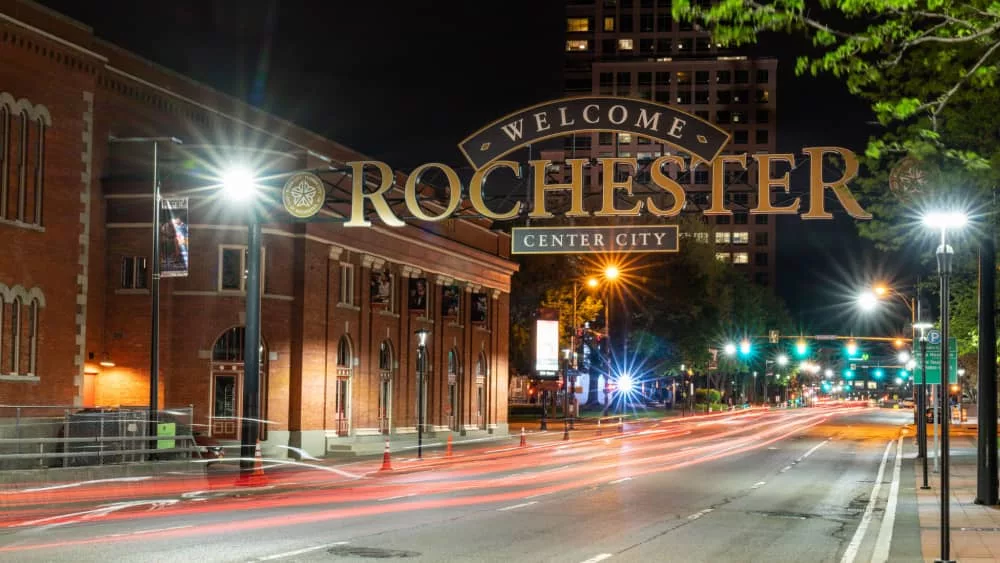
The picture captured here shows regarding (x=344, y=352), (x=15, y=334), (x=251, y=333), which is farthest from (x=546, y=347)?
(x=251, y=333)

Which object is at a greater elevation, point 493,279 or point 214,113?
point 214,113

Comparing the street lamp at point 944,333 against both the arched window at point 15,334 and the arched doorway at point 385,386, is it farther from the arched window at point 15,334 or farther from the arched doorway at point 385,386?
the arched doorway at point 385,386

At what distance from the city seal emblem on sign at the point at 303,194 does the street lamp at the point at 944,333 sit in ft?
57.7

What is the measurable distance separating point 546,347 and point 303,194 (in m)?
37.0

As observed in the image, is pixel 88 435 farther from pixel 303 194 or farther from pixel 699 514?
pixel 699 514

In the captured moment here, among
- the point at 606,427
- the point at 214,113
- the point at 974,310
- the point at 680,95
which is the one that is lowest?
the point at 606,427

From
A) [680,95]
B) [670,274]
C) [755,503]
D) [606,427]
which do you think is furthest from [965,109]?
[680,95]

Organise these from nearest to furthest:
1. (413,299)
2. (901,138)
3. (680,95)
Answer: (901,138)
(413,299)
(680,95)

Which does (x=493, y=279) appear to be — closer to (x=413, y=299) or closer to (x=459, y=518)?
(x=413, y=299)

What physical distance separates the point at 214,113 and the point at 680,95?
134 meters

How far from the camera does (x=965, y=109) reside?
20.9 meters

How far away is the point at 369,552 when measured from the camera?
16172 mm

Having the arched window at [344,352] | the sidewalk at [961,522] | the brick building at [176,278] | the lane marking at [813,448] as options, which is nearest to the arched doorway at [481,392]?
the brick building at [176,278]

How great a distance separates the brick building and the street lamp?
17325 mm
